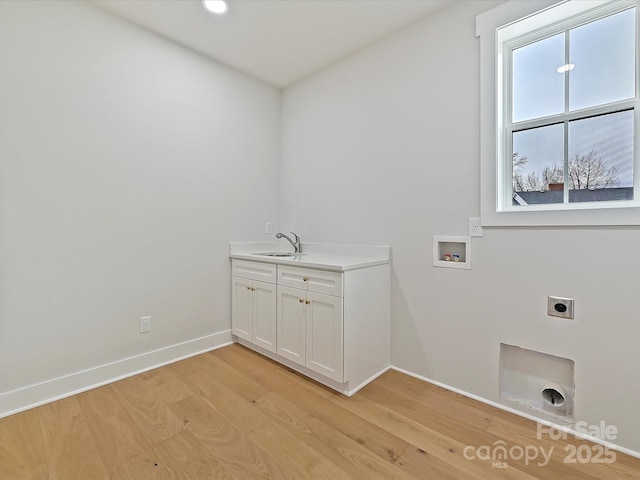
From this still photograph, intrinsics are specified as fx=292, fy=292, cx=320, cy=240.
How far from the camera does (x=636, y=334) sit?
145 centimetres

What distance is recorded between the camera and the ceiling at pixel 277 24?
6.70 ft

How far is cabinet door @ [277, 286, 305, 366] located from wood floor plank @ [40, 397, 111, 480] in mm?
1200

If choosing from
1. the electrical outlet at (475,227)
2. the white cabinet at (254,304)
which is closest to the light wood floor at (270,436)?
the white cabinet at (254,304)

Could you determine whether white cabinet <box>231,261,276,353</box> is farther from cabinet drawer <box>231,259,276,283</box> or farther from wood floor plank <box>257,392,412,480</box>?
wood floor plank <box>257,392,412,480</box>

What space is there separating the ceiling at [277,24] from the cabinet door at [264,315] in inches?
79.8

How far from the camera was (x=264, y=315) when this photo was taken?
2.49 m

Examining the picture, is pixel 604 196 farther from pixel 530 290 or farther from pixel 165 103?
pixel 165 103

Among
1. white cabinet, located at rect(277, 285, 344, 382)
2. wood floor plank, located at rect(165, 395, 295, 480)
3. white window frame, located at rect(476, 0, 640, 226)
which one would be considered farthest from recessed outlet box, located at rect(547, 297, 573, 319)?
wood floor plank, located at rect(165, 395, 295, 480)

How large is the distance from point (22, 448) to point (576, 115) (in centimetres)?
348

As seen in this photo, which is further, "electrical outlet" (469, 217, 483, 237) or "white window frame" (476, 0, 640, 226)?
"electrical outlet" (469, 217, 483, 237)

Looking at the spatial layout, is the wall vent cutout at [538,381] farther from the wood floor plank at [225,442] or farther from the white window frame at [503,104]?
the wood floor plank at [225,442]

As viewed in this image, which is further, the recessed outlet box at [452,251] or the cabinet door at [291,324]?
the cabinet door at [291,324]

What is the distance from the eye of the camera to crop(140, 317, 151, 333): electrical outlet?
90.7 inches

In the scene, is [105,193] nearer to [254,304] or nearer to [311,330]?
[254,304]
